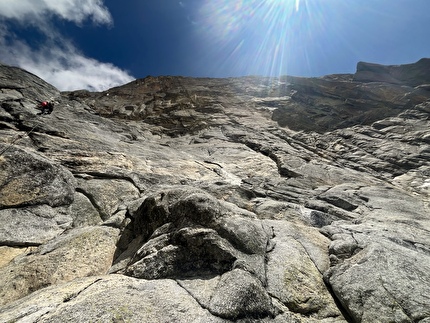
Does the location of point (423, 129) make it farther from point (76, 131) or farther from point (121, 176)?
point (76, 131)

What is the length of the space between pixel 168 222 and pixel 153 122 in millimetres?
23100

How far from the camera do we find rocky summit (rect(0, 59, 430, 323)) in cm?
520

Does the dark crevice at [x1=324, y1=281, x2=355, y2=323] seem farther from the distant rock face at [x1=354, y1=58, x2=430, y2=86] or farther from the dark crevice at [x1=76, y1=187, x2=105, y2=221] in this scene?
the distant rock face at [x1=354, y1=58, x2=430, y2=86]

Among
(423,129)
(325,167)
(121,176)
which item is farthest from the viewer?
(423,129)

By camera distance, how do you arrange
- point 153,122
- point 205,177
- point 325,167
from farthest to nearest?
point 153,122, point 325,167, point 205,177

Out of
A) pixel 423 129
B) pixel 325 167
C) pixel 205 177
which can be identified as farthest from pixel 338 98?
pixel 205 177

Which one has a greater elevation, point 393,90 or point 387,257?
point 393,90

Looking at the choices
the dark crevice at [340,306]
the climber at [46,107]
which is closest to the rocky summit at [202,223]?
the dark crevice at [340,306]

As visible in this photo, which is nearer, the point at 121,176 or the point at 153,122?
the point at 121,176

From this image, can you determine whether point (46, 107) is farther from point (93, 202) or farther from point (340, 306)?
point (340, 306)

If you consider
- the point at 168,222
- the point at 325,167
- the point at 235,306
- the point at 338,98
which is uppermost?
the point at 338,98

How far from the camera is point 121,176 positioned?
13.2 metres

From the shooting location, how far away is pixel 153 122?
95.9 ft

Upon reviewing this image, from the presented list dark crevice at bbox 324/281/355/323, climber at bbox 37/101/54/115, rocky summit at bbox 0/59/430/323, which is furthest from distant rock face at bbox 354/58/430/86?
dark crevice at bbox 324/281/355/323
